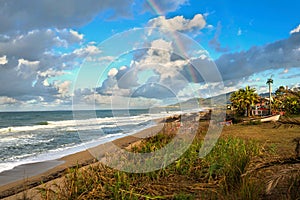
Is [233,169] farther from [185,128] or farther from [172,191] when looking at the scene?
[185,128]

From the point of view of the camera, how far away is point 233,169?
385cm

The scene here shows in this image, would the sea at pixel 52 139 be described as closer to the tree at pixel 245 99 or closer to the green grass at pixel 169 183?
the green grass at pixel 169 183

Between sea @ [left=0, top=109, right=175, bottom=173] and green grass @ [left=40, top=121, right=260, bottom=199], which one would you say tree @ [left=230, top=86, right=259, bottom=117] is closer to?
sea @ [left=0, top=109, right=175, bottom=173]

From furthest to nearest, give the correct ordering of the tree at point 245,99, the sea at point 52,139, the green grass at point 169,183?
the tree at point 245,99
the sea at point 52,139
the green grass at point 169,183

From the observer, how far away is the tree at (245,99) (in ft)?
107

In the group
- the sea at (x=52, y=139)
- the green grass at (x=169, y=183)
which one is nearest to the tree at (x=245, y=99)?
the sea at (x=52, y=139)

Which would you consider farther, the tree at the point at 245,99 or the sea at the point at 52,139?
the tree at the point at 245,99

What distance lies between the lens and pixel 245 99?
108ft

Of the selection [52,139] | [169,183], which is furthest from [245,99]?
[169,183]

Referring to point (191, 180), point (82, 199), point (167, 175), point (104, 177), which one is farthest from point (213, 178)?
point (82, 199)

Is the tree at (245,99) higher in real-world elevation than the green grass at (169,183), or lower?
higher

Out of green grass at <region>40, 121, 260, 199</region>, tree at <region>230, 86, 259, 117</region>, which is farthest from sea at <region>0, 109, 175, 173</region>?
tree at <region>230, 86, 259, 117</region>

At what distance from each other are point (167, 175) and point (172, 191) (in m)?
0.81

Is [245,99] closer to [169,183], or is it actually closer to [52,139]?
[52,139]
